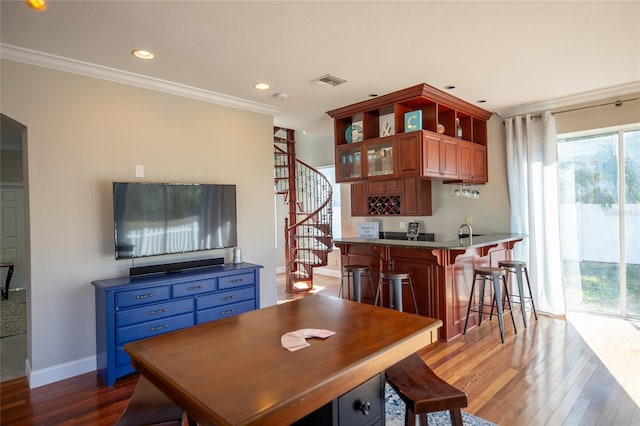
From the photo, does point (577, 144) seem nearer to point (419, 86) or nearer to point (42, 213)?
point (419, 86)

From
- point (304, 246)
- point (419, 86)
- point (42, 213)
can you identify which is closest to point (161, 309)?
point (42, 213)

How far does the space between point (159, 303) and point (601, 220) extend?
5119 millimetres

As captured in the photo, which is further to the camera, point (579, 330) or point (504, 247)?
point (504, 247)

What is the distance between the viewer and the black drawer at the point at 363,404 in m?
1.52

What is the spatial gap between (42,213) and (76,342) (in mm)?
1154

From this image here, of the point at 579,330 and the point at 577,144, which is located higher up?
the point at 577,144

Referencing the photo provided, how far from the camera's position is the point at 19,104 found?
2.86m

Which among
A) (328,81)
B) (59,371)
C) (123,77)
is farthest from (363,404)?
(123,77)

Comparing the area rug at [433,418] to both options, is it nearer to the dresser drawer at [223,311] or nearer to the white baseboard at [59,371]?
the dresser drawer at [223,311]

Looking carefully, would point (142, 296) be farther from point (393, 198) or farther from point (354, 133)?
point (393, 198)

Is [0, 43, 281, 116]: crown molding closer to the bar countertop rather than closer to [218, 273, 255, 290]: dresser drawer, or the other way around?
[218, 273, 255, 290]: dresser drawer

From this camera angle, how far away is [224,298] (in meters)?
3.54

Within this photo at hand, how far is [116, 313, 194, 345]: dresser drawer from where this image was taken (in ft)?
9.61

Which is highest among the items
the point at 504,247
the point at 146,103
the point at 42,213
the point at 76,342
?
the point at 146,103
